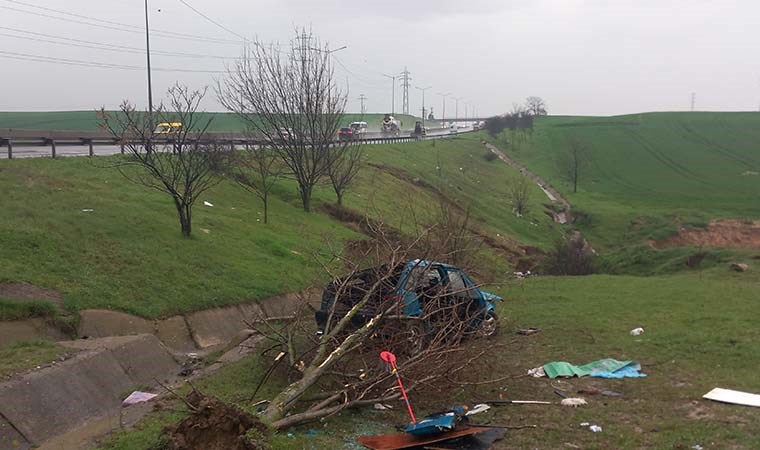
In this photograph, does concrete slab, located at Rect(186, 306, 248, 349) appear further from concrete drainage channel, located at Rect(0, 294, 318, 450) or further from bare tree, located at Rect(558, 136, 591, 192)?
bare tree, located at Rect(558, 136, 591, 192)

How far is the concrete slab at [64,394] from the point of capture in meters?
7.26

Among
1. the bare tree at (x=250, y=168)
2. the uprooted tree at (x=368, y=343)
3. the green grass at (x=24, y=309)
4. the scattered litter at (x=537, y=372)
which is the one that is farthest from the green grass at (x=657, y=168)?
the green grass at (x=24, y=309)

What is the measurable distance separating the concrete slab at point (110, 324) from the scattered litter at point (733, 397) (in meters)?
8.78

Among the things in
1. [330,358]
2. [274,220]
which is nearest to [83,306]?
[330,358]

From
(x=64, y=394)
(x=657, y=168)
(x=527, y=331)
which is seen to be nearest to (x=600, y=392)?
(x=527, y=331)

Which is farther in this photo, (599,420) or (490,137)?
(490,137)

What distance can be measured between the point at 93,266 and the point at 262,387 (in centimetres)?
581

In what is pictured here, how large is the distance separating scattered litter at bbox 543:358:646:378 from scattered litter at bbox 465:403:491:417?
197cm

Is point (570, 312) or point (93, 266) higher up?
point (93, 266)

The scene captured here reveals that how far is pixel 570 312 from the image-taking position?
16031 mm

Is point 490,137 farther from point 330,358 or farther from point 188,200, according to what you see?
point 330,358

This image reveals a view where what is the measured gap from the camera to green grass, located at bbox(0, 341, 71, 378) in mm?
8117

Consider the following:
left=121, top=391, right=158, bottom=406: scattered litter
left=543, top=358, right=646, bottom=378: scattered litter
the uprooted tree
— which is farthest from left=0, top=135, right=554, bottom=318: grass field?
left=543, top=358, right=646, bottom=378: scattered litter

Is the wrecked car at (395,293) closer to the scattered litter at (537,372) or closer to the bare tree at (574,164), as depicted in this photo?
the scattered litter at (537,372)
